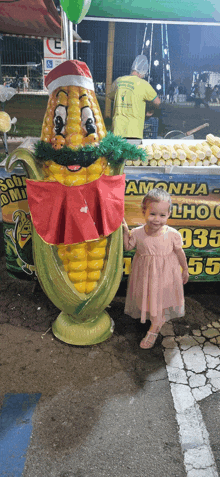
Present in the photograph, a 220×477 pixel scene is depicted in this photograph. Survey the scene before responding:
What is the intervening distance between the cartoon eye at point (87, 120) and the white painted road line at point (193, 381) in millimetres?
2051

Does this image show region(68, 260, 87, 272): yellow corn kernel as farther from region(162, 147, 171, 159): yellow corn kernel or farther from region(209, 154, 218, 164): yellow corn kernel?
region(209, 154, 218, 164): yellow corn kernel

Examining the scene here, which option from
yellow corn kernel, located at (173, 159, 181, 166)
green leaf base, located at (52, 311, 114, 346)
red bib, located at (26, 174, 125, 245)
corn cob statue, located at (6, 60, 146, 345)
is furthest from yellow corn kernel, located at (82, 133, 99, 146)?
green leaf base, located at (52, 311, 114, 346)

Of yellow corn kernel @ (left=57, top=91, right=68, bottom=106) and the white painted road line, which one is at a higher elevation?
yellow corn kernel @ (left=57, top=91, right=68, bottom=106)

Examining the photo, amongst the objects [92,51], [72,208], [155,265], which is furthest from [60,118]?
[92,51]

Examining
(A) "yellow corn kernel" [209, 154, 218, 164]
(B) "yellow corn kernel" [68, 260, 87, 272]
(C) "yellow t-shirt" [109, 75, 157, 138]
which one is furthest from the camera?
(C) "yellow t-shirt" [109, 75, 157, 138]

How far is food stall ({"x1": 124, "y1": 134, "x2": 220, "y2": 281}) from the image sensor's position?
3.56 metres

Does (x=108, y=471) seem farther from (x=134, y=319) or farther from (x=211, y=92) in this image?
(x=211, y=92)

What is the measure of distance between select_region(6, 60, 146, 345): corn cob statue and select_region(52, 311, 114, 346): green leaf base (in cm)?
36

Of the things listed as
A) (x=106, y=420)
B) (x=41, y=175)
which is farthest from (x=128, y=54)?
(x=106, y=420)

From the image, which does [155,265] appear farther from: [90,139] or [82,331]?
[90,139]

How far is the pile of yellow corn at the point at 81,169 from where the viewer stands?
259 centimetres

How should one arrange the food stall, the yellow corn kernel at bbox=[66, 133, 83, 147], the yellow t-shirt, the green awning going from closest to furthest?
the yellow corn kernel at bbox=[66, 133, 83, 147] → the food stall → the green awning → the yellow t-shirt

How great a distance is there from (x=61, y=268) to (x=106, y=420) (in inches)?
47.5

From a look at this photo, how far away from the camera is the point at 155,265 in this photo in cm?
294
